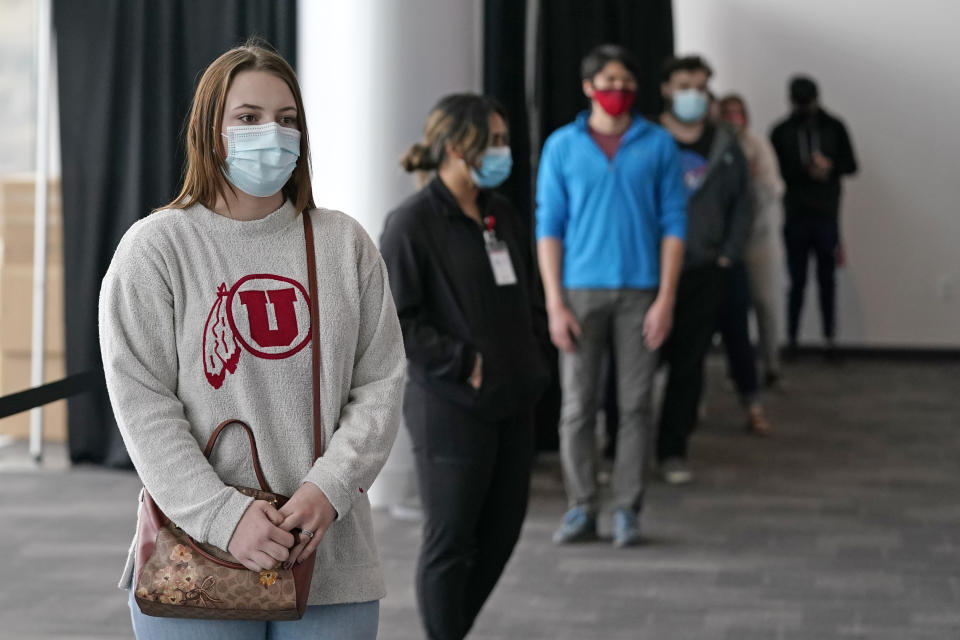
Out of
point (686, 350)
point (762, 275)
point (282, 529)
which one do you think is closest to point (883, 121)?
point (762, 275)

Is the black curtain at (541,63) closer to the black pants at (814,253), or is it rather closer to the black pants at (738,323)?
the black pants at (738,323)

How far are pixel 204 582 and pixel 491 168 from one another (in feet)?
5.16

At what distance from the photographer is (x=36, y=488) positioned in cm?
516

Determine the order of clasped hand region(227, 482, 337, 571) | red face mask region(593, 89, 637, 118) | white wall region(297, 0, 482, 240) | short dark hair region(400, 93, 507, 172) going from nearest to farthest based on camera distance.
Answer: clasped hand region(227, 482, 337, 571), short dark hair region(400, 93, 507, 172), red face mask region(593, 89, 637, 118), white wall region(297, 0, 482, 240)

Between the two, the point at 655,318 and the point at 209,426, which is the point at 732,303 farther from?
the point at 209,426

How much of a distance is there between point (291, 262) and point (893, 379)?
23.7 feet

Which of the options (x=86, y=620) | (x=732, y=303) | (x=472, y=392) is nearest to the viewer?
(x=472, y=392)

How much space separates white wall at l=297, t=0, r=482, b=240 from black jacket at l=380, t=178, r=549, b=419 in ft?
6.22

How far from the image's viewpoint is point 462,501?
9.22 ft

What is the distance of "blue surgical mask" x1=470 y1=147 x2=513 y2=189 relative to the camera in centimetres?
296

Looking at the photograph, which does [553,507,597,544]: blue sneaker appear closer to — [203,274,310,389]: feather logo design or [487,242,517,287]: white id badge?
[487,242,517,287]: white id badge

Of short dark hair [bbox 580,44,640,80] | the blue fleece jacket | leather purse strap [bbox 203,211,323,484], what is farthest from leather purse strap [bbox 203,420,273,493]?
short dark hair [bbox 580,44,640,80]

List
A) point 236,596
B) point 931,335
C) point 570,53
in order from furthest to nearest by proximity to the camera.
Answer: point 931,335 < point 570,53 < point 236,596

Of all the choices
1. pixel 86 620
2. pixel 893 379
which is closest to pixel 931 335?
pixel 893 379
